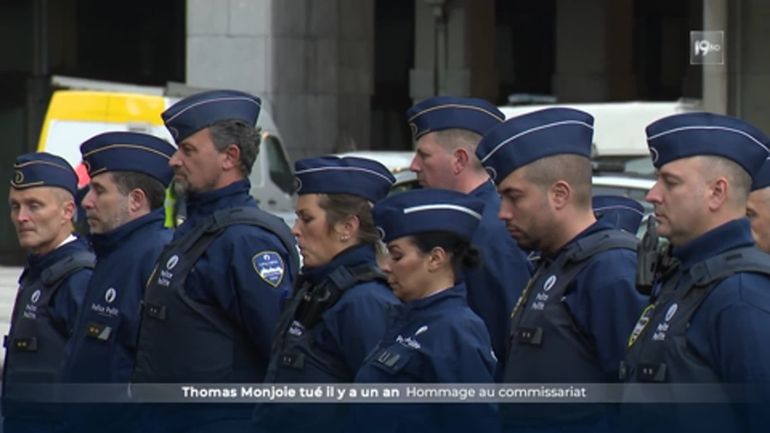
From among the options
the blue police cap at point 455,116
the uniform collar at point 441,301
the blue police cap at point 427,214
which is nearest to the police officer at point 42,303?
the blue police cap at point 455,116

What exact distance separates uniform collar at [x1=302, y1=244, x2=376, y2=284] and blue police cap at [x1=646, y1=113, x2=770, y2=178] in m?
1.34

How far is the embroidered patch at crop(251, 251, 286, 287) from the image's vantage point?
6457mm

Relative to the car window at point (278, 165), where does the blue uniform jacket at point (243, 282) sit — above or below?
above

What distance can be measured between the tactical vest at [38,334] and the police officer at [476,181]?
1.44 metres

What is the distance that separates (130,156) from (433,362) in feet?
6.78

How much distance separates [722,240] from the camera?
4891 mm

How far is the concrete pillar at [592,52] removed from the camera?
34.3 meters

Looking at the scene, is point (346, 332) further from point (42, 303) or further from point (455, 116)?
point (42, 303)

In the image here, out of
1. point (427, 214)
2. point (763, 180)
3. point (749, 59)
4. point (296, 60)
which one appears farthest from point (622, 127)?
point (427, 214)

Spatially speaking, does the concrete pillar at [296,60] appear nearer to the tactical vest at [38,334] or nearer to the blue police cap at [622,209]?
the tactical vest at [38,334]

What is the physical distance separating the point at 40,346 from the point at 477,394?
8.37 ft

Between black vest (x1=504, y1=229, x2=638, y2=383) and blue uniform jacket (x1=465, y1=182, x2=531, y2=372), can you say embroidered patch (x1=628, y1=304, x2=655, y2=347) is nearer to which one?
black vest (x1=504, y1=229, x2=638, y2=383)

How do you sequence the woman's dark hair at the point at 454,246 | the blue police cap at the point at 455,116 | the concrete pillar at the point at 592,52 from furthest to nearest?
the concrete pillar at the point at 592,52
the blue police cap at the point at 455,116
the woman's dark hair at the point at 454,246
